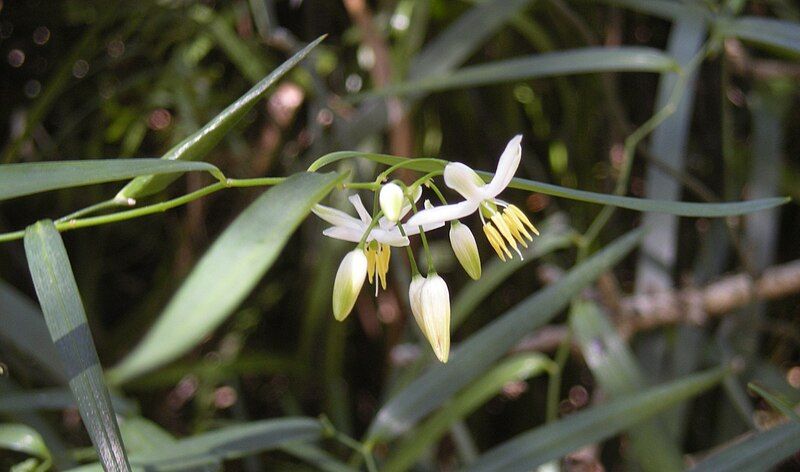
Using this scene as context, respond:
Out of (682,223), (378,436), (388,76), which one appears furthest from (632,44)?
(378,436)

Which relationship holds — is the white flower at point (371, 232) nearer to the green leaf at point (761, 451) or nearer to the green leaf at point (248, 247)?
the green leaf at point (248, 247)

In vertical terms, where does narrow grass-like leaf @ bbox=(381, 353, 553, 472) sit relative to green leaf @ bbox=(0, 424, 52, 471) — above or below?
above

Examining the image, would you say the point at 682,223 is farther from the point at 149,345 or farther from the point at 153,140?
the point at 149,345

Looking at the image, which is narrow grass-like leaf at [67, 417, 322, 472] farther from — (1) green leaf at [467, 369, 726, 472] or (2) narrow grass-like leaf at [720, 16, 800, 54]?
(2) narrow grass-like leaf at [720, 16, 800, 54]

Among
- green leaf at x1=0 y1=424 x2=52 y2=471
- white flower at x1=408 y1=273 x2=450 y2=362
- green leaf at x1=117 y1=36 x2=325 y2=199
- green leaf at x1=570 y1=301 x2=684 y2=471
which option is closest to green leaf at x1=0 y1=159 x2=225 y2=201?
green leaf at x1=117 y1=36 x2=325 y2=199

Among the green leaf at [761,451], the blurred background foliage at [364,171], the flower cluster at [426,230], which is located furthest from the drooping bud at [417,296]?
the blurred background foliage at [364,171]
